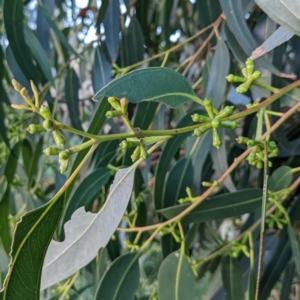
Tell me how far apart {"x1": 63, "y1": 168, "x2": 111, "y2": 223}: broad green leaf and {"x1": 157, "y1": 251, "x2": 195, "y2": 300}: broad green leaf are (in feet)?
0.64

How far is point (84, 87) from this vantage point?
5.26 feet

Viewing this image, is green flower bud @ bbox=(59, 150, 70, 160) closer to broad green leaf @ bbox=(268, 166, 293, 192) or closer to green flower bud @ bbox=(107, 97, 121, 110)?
green flower bud @ bbox=(107, 97, 121, 110)

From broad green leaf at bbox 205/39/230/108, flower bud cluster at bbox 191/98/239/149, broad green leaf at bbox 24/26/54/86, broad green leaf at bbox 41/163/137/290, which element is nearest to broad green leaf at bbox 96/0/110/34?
broad green leaf at bbox 24/26/54/86

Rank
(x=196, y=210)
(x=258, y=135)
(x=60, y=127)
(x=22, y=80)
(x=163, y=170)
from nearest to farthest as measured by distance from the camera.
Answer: (x=60, y=127) < (x=258, y=135) < (x=196, y=210) < (x=163, y=170) < (x=22, y=80)

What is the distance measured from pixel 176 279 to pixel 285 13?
0.42 m

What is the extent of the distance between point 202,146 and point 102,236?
11.7 inches

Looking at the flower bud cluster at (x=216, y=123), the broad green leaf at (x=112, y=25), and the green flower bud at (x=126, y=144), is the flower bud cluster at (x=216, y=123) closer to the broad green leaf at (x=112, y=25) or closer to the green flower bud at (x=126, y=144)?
the green flower bud at (x=126, y=144)

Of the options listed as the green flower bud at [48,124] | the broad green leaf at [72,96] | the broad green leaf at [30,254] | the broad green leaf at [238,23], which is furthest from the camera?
the broad green leaf at [72,96]

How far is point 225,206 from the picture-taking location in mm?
628

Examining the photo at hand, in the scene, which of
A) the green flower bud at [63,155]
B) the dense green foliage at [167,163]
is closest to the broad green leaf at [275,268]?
the dense green foliage at [167,163]

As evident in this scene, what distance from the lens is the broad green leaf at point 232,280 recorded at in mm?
→ 660

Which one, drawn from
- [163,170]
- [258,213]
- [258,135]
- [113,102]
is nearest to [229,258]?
[258,213]

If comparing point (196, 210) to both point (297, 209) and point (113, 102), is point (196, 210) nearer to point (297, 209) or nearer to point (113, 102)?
point (297, 209)

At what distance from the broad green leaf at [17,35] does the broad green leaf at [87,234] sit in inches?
15.9
